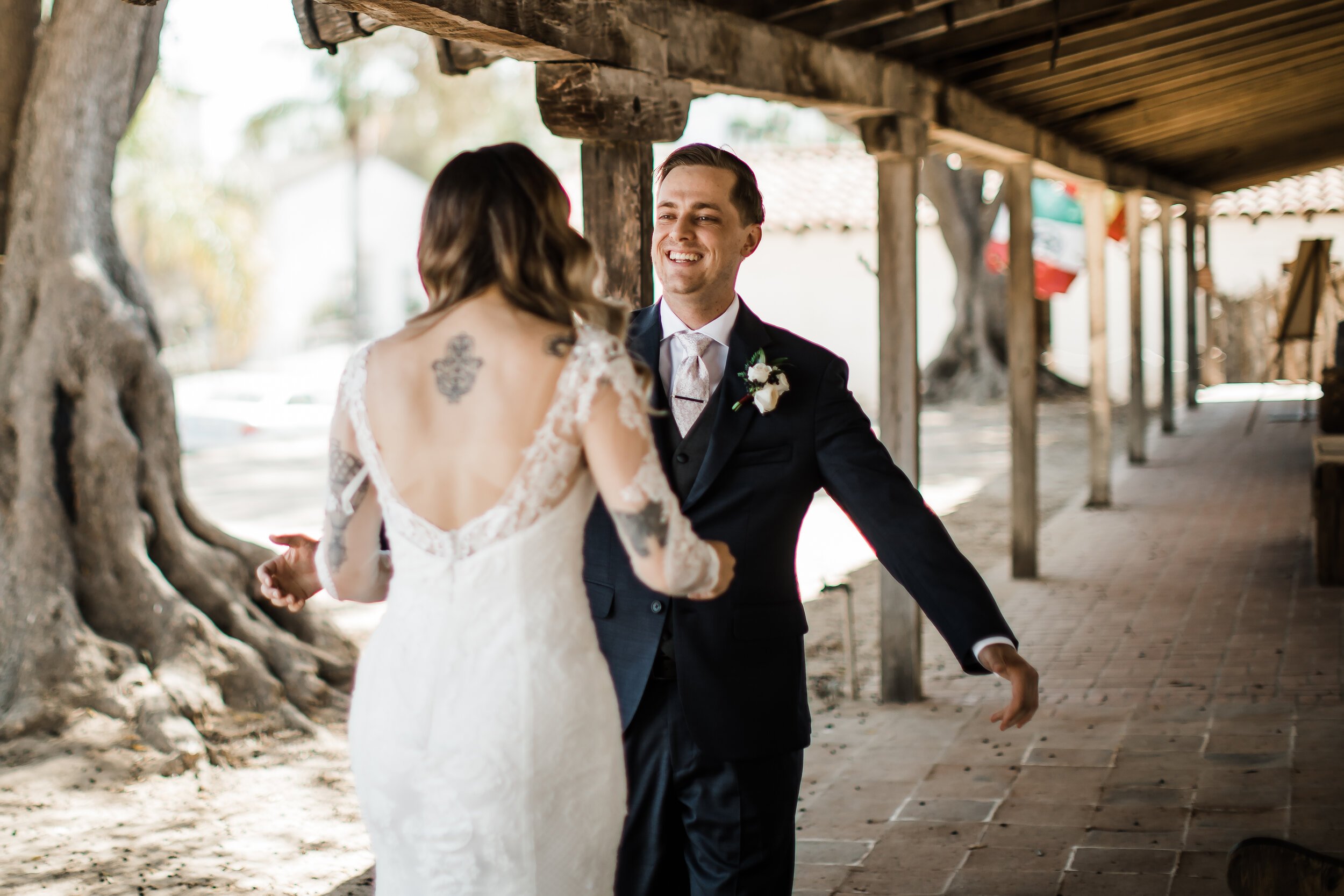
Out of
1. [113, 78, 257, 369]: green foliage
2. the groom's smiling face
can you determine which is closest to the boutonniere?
the groom's smiling face

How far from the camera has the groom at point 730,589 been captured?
102 inches

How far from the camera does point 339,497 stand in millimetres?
2227

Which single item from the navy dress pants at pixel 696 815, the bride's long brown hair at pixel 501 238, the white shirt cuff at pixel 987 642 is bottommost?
the navy dress pants at pixel 696 815

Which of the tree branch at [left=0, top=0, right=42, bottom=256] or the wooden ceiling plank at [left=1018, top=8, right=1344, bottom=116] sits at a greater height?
the wooden ceiling plank at [left=1018, top=8, right=1344, bottom=116]

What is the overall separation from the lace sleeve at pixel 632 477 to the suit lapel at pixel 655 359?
540 millimetres

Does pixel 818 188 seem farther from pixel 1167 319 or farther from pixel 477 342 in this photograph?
pixel 477 342

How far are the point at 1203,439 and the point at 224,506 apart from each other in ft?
36.5

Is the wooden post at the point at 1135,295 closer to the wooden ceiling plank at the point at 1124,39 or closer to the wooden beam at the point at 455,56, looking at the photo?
the wooden ceiling plank at the point at 1124,39

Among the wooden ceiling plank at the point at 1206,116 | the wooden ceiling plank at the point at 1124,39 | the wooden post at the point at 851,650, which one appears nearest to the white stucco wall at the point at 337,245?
the wooden ceiling plank at the point at 1206,116

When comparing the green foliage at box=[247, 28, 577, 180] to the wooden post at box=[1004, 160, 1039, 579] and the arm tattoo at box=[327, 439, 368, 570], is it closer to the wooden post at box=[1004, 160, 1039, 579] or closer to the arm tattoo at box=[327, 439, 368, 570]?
the wooden post at box=[1004, 160, 1039, 579]

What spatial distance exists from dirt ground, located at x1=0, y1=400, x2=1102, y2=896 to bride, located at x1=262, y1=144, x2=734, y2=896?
218cm

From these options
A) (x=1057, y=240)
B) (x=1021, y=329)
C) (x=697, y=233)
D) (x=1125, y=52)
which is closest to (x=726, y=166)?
(x=697, y=233)

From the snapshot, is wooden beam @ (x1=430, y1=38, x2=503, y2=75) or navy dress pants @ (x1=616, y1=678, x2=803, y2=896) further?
wooden beam @ (x1=430, y1=38, x2=503, y2=75)

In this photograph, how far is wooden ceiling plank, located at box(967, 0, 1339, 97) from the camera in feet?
21.4
